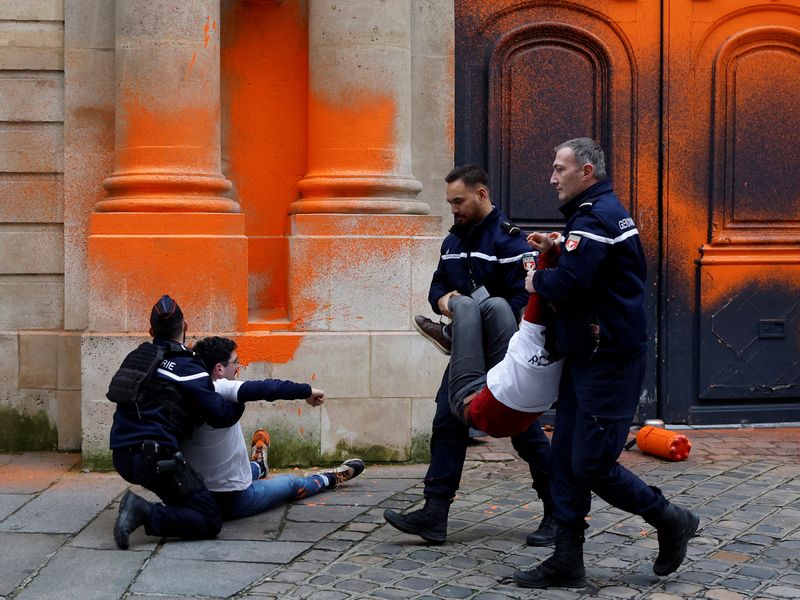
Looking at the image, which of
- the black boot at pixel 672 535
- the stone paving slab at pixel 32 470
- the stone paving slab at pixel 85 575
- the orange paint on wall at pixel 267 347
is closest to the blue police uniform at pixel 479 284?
the black boot at pixel 672 535

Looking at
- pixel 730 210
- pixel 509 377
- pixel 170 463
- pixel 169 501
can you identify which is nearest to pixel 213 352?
pixel 170 463

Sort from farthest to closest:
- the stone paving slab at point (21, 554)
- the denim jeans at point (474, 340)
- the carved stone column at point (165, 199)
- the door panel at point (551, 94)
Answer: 1. the door panel at point (551, 94)
2. the carved stone column at point (165, 199)
3. the denim jeans at point (474, 340)
4. the stone paving slab at point (21, 554)

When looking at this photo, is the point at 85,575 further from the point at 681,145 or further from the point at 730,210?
the point at 730,210

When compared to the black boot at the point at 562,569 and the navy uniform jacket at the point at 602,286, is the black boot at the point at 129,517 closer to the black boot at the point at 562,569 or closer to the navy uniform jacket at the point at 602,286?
the black boot at the point at 562,569

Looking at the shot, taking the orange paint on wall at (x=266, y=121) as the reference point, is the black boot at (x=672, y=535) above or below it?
below

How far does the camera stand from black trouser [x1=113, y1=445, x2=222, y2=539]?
18.5 ft

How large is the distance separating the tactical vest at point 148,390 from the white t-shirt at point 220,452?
0.18 meters

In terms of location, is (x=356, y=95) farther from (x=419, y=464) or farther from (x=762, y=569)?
(x=762, y=569)

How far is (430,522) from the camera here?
563 centimetres

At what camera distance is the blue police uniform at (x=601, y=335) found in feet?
15.9

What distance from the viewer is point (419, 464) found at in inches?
293

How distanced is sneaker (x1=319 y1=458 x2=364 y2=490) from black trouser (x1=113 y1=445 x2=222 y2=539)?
1070mm

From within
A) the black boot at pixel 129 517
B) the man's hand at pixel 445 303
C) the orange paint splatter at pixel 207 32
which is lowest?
the black boot at pixel 129 517

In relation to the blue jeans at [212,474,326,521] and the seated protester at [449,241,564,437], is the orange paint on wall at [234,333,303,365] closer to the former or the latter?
the blue jeans at [212,474,326,521]
